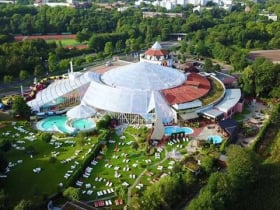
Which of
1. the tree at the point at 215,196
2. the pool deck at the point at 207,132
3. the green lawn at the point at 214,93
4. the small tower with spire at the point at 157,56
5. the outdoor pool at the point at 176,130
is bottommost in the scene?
the pool deck at the point at 207,132

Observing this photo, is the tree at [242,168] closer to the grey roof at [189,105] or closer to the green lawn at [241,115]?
the grey roof at [189,105]

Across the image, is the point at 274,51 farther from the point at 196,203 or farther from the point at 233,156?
the point at 196,203

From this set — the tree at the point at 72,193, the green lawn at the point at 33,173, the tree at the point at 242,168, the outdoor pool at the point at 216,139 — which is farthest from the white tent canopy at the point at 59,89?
the tree at the point at 242,168

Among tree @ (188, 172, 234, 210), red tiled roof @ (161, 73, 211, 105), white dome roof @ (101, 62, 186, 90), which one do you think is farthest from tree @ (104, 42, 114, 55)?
tree @ (188, 172, 234, 210)

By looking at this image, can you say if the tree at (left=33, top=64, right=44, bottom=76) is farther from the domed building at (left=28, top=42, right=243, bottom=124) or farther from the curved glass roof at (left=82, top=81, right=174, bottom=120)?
the curved glass roof at (left=82, top=81, right=174, bottom=120)

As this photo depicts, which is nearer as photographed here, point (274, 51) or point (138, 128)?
point (138, 128)

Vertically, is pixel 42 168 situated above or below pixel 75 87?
below

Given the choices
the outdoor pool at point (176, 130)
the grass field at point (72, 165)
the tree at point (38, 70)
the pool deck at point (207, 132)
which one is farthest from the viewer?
the tree at point (38, 70)

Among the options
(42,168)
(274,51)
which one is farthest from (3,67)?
(274,51)
